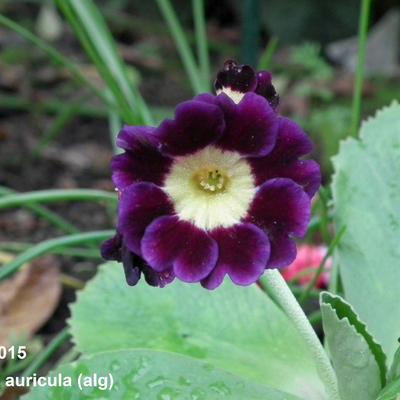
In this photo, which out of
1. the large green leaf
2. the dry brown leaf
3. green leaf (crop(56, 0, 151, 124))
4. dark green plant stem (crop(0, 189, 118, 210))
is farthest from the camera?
the dry brown leaf

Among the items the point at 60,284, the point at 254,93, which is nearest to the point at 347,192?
the point at 254,93

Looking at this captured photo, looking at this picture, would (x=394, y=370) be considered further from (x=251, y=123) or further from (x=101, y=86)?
(x=101, y=86)

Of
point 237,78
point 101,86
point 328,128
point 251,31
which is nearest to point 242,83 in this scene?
point 237,78

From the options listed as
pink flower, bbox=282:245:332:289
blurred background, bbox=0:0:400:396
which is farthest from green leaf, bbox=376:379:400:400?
blurred background, bbox=0:0:400:396

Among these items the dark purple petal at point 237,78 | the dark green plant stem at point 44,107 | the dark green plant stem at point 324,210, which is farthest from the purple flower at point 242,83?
the dark green plant stem at point 44,107

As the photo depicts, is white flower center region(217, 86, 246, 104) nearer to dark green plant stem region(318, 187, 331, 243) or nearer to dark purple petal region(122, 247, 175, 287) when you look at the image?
dark purple petal region(122, 247, 175, 287)

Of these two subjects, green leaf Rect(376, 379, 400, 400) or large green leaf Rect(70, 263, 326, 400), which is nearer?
green leaf Rect(376, 379, 400, 400)
